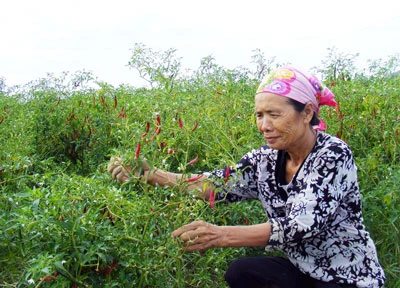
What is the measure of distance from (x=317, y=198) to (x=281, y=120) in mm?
363

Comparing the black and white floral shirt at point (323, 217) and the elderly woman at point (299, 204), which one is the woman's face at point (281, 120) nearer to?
the elderly woman at point (299, 204)

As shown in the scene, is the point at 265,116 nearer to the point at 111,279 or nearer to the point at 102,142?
the point at 111,279

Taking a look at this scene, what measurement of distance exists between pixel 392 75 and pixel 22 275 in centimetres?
535

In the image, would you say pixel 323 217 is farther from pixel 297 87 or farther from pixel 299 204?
pixel 297 87

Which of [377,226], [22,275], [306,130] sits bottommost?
[377,226]

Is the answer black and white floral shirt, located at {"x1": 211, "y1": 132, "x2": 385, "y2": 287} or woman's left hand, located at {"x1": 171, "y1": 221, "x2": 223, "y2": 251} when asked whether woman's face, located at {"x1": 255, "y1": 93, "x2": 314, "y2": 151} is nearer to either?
black and white floral shirt, located at {"x1": 211, "y1": 132, "x2": 385, "y2": 287}

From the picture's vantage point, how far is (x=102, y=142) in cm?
479

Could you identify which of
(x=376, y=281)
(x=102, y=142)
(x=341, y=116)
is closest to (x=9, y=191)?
(x=102, y=142)

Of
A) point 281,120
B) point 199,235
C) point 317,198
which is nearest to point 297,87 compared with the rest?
point 281,120

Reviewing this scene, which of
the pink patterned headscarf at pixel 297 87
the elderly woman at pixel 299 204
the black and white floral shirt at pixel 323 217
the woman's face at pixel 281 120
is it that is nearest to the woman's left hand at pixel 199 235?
the elderly woman at pixel 299 204

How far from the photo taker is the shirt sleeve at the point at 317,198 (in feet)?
8.29

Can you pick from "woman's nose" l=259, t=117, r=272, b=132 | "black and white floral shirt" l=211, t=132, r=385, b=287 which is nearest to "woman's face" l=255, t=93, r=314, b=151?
"woman's nose" l=259, t=117, r=272, b=132

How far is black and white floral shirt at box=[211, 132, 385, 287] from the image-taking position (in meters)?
2.54

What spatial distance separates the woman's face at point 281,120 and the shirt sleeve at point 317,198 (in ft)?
0.45
